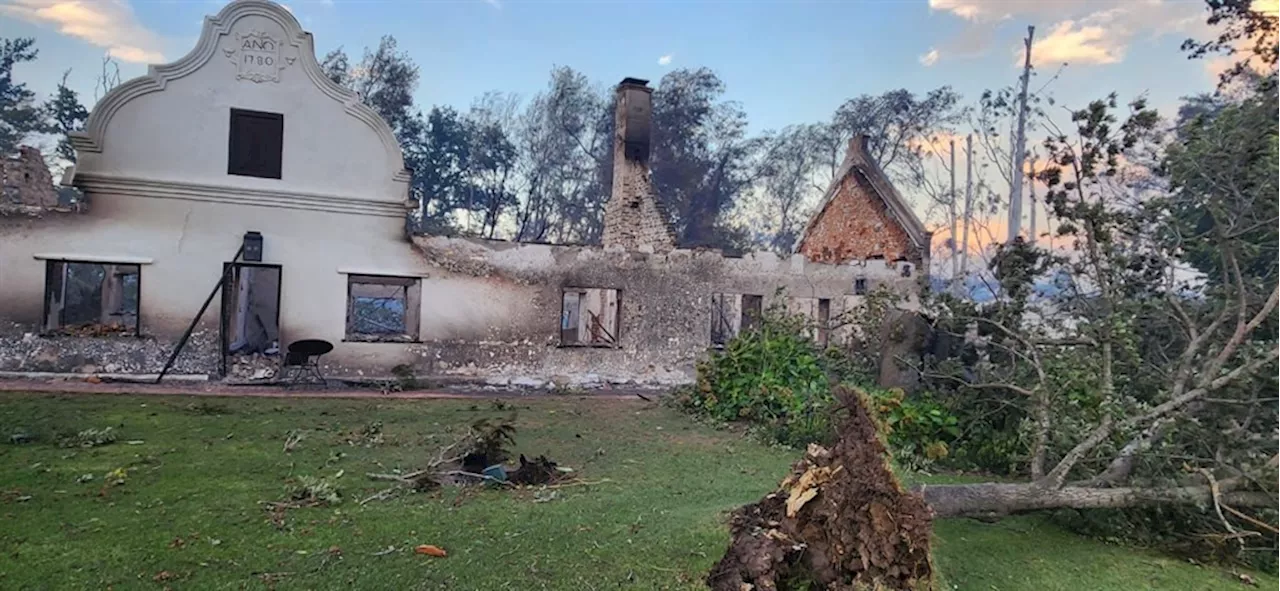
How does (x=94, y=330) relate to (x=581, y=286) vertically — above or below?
below

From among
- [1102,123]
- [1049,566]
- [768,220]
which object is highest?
[768,220]

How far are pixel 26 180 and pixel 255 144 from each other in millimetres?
4597

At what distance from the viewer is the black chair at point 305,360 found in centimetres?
1258

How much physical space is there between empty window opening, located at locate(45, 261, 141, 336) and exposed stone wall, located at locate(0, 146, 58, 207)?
139 cm

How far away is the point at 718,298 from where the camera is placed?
59.9 feet

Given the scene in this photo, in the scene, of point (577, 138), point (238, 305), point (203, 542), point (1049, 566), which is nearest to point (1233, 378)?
point (1049, 566)

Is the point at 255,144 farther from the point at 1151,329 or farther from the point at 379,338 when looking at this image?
the point at 1151,329

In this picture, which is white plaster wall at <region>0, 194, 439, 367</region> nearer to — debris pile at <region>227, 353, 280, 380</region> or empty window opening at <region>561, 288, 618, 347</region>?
debris pile at <region>227, 353, 280, 380</region>

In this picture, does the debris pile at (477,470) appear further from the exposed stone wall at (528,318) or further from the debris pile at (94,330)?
the debris pile at (94,330)

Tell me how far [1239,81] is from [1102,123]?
14748 mm

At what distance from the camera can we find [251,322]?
1845 centimetres

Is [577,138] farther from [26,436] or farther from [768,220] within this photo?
[26,436]

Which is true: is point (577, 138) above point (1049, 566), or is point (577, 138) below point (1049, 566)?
above

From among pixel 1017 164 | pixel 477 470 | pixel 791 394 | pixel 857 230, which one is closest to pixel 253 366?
pixel 477 470
